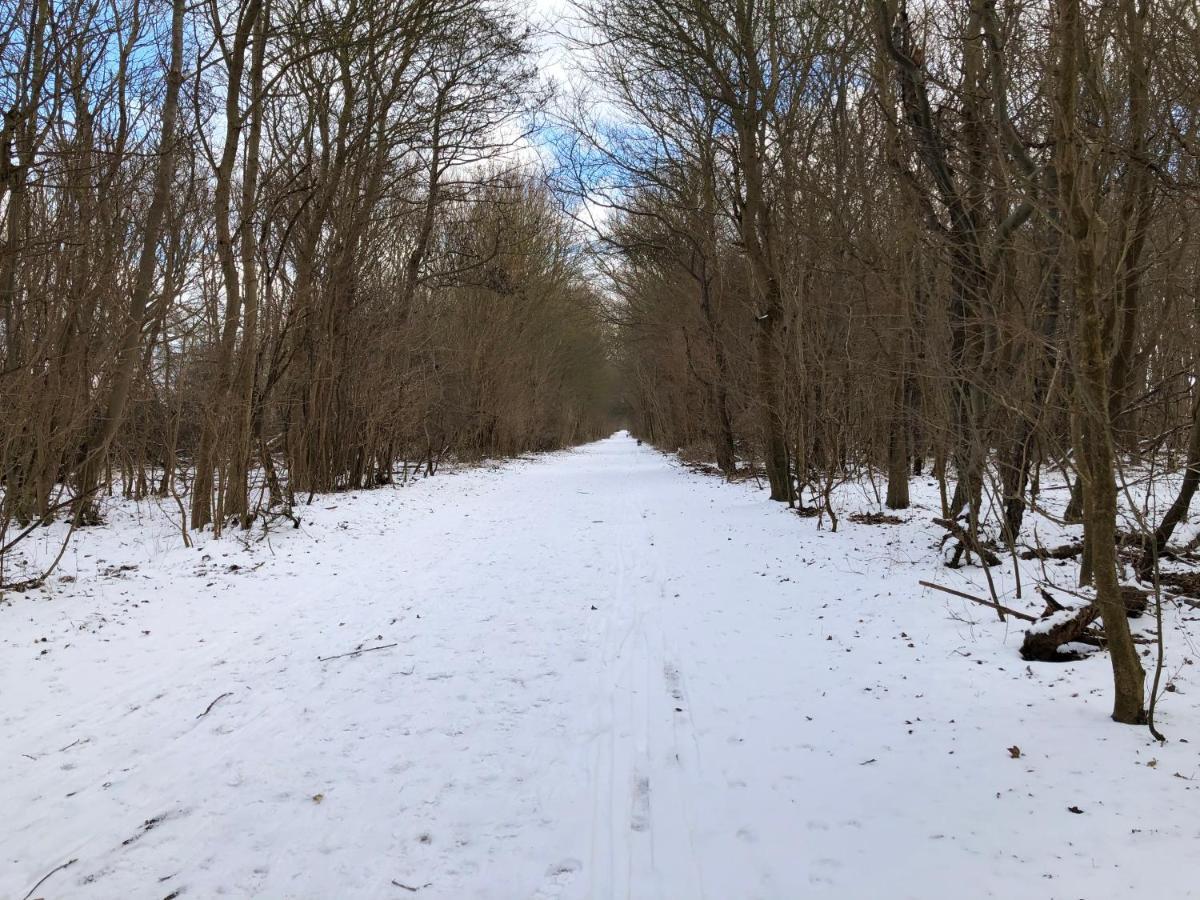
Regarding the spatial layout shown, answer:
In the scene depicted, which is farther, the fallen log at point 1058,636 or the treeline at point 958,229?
the fallen log at point 1058,636

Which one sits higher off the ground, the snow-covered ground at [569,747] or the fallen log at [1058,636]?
the fallen log at [1058,636]

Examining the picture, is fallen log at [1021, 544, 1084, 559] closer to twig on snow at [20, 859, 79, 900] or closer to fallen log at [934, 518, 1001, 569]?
fallen log at [934, 518, 1001, 569]

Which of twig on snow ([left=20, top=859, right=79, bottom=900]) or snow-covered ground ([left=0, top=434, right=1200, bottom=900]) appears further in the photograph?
snow-covered ground ([left=0, top=434, right=1200, bottom=900])

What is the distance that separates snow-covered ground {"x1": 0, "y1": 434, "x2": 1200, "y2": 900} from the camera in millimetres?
2412

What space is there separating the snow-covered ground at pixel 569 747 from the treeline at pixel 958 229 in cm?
88

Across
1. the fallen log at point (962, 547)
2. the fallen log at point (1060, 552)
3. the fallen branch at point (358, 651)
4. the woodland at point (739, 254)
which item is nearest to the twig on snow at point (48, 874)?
the fallen branch at point (358, 651)

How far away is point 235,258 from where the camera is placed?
8945mm

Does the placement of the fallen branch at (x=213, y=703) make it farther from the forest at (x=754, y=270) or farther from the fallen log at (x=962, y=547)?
the fallen log at (x=962, y=547)

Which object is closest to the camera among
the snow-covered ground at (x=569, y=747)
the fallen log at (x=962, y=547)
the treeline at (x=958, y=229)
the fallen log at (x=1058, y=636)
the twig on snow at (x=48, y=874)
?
the twig on snow at (x=48, y=874)

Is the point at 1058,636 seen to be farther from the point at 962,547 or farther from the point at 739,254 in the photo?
the point at 739,254

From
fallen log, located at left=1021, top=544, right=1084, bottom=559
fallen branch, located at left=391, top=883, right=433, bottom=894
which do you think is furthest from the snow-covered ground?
fallen log, located at left=1021, top=544, right=1084, bottom=559

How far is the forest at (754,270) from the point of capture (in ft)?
14.0

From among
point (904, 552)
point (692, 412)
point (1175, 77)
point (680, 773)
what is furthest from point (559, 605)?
point (692, 412)

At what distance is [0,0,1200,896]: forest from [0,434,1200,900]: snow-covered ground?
0.48m
